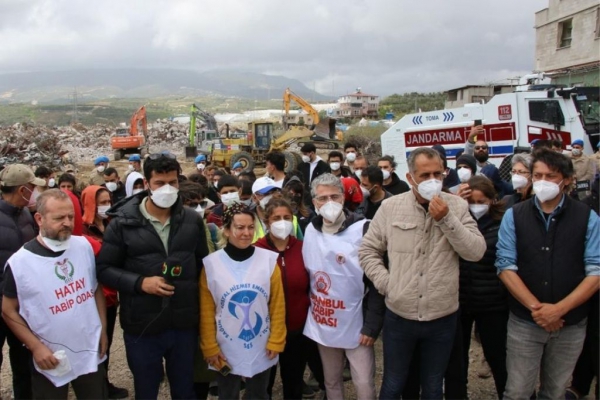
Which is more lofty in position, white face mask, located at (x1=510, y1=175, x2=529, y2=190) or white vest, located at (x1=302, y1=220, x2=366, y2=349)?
white face mask, located at (x1=510, y1=175, x2=529, y2=190)

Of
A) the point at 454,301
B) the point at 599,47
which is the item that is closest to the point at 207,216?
the point at 454,301

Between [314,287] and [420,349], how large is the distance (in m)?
0.76

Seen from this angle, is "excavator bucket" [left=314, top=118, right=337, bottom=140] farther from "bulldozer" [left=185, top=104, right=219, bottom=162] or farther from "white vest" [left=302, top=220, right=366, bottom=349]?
"white vest" [left=302, top=220, right=366, bottom=349]

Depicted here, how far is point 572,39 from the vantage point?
76.6 feet

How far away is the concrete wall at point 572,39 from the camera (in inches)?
866

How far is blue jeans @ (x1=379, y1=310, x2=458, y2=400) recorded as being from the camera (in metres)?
2.69

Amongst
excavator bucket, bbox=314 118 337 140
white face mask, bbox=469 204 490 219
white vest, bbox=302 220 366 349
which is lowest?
white vest, bbox=302 220 366 349

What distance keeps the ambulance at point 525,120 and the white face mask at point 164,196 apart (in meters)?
7.09

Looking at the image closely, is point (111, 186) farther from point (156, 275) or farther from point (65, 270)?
point (156, 275)

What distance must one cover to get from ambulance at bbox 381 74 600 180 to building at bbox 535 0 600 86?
14.2 m

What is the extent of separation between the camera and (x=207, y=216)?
409cm

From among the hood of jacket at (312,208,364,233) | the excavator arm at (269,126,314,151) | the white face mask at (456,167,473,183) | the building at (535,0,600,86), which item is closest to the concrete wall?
the building at (535,0,600,86)

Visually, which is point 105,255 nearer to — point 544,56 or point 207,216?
point 207,216

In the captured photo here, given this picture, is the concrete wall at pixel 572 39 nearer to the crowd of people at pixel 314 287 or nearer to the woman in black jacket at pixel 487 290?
the woman in black jacket at pixel 487 290
